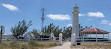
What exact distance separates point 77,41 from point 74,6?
36.8 feet

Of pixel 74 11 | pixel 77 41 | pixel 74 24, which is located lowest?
pixel 77 41

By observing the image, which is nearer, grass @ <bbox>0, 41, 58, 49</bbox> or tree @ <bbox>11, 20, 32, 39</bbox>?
grass @ <bbox>0, 41, 58, 49</bbox>

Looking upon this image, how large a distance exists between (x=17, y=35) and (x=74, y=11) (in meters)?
25.1

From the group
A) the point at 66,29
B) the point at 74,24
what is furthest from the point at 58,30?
the point at 74,24

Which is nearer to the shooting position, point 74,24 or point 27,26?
point 74,24

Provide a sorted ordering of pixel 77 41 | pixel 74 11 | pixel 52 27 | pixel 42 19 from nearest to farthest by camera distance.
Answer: pixel 77 41 < pixel 74 11 < pixel 42 19 < pixel 52 27


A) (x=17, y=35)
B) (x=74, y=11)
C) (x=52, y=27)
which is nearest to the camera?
(x=74, y=11)

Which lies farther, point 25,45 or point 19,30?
point 19,30

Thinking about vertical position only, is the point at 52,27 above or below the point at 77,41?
above

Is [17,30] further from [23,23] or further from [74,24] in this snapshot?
[74,24]

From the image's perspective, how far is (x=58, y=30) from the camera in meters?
63.4

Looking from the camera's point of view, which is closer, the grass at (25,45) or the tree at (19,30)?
the grass at (25,45)

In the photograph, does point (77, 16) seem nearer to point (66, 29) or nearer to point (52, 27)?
point (66, 29)

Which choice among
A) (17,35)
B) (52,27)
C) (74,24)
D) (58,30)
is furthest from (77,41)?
(52,27)
